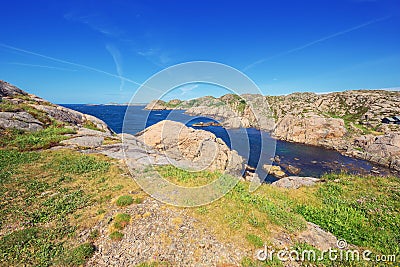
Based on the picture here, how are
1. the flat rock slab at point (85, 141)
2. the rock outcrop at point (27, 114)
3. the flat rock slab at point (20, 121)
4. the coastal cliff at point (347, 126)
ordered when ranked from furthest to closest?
1. the coastal cliff at point (347, 126)
2. the rock outcrop at point (27, 114)
3. the flat rock slab at point (20, 121)
4. the flat rock slab at point (85, 141)

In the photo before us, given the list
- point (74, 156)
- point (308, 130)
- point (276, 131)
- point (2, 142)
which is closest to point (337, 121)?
point (308, 130)

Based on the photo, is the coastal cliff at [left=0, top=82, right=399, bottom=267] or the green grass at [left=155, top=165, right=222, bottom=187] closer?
the coastal cliff at [left=0, top=82, right=399, bottom=267]

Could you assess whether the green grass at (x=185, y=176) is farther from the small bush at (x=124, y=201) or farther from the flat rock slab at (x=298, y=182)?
the flat rock slab at (x=298, y=182)

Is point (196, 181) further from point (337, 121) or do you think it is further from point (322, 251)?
point (337, 121)

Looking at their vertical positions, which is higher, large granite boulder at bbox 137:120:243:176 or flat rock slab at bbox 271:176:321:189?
large granite boulder at bbox 137:120:243:176

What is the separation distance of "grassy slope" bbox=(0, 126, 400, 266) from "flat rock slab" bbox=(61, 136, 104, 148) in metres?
3.12

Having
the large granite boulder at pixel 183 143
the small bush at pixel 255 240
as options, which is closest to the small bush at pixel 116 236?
the small bush at pixel 255 240

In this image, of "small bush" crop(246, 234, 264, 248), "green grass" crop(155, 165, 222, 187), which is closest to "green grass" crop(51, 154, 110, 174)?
"green grass" crop(155, 165, 222, 187)

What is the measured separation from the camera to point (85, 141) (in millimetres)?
19406

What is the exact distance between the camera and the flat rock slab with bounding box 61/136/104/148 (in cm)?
1858

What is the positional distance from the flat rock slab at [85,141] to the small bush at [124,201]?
11.7m

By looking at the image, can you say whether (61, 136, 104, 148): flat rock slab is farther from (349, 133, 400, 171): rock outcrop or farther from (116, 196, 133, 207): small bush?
(349, 133, 400, 171): rock outcrop

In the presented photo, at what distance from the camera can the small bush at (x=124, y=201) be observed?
30.1 feet

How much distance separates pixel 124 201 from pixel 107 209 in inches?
32.6
